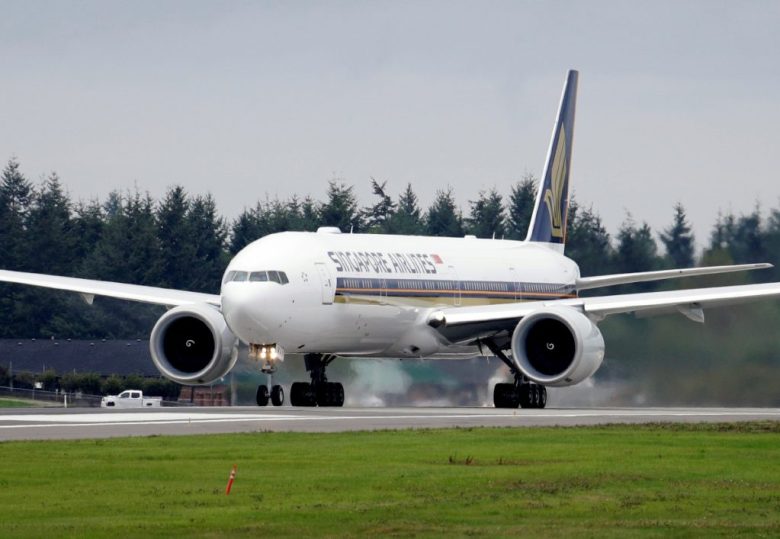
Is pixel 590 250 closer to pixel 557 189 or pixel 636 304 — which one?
pixel 557 189

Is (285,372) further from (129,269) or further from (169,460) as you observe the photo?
(129,269)

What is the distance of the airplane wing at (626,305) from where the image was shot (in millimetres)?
41812

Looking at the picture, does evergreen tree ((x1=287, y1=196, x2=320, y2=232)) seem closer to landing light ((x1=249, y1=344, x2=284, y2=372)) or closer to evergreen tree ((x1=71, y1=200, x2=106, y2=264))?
evergreen tree ((x1=71, y1=200, x2=106, y2=264))

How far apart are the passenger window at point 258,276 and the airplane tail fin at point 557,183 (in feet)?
48.6

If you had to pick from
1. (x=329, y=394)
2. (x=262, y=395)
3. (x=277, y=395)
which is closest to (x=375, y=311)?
(x=329, y=394)

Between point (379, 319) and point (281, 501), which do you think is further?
point (379, 319)

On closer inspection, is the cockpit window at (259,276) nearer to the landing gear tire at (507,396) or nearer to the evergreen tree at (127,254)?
the landing gear tire at (507,396)

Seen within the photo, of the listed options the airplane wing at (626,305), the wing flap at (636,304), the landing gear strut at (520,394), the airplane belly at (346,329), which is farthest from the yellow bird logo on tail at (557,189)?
the airplane belly at (346,329)

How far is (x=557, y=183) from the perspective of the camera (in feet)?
177

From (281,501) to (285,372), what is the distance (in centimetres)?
2889

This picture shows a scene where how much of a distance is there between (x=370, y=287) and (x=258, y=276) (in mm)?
4195

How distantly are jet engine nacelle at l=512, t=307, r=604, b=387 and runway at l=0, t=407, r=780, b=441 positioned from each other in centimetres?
104

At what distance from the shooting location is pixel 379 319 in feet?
141

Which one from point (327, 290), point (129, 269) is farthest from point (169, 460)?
point (129, 269)
